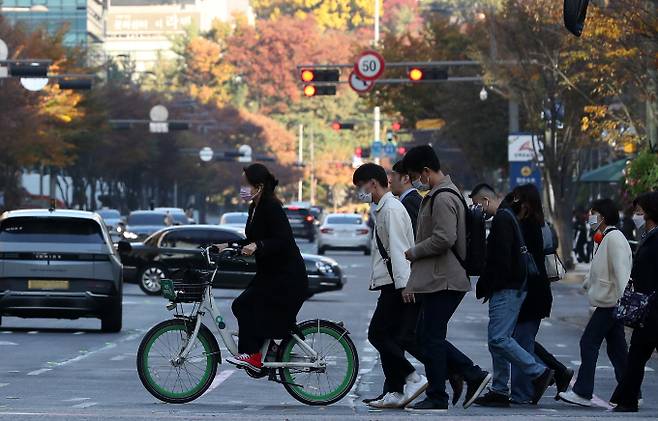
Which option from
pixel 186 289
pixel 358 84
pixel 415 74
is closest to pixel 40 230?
pixel 186 289

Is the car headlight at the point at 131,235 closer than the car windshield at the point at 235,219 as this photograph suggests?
Yes

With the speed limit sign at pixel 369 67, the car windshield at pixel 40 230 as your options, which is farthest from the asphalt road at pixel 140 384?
the speed limit sign at pixel 369 67

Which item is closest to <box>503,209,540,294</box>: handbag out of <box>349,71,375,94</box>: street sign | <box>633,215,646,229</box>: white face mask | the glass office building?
<box>633,215,646,229</box>: white face mask

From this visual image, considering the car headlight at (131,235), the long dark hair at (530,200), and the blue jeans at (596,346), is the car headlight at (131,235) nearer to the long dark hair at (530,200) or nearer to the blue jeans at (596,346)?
the blue jeans at (596,346)

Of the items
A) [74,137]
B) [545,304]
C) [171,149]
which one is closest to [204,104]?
[171,149]

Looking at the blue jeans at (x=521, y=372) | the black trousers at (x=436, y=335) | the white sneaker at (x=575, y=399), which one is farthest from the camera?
the white sneaker at (x=575, y=399)

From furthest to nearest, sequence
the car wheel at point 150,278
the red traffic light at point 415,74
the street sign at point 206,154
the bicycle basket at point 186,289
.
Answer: the street sign at point 206,154 < the red traffic light at point 415,74 < the car wheel at point 150,278 < the bicycle basket at point 186,289

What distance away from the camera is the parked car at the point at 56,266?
24312 millimetres

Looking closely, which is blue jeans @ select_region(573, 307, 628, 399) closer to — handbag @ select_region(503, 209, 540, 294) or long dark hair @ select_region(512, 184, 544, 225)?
handbag @ select_region(503, 209, 540, 294)

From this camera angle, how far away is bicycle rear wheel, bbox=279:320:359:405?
46.4 ft

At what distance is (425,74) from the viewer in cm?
4406

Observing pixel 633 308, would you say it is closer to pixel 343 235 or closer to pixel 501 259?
pixel 501 259

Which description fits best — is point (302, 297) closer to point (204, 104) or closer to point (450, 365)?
point (450, 365)

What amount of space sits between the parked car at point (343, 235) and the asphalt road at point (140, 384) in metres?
32.1
